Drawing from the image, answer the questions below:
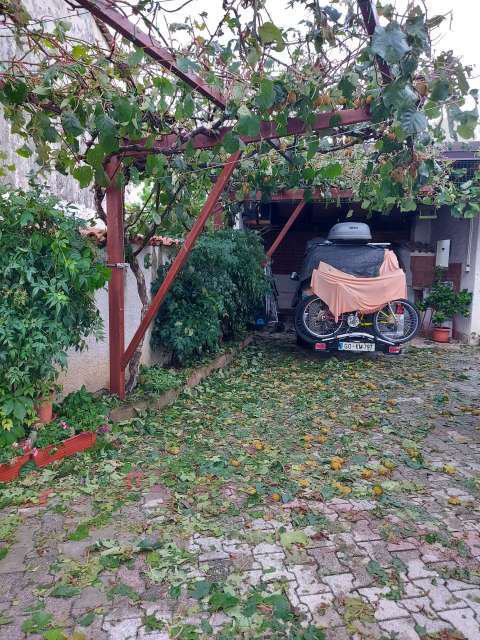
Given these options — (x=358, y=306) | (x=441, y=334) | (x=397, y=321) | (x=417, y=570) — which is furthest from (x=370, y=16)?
(x=441, y=334)

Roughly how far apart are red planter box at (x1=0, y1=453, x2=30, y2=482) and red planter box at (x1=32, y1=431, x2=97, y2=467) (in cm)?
11

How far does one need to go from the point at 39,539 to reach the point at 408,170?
13.1 ft

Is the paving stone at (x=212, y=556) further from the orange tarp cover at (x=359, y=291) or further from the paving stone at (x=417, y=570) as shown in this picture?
the orange tarp cover at (x=359, y=291)

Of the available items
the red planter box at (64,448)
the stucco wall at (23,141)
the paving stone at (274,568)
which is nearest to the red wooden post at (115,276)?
the stucco wall at (23,141)

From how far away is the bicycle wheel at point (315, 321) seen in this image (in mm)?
7157

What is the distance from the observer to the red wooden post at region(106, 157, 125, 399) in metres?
4.43

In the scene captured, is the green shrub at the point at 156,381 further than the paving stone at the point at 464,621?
Yes

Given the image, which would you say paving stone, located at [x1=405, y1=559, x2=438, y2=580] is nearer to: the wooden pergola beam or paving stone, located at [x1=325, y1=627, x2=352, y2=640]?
paving stone, located at [x1=325, y1=627, x2=352, y2=640]

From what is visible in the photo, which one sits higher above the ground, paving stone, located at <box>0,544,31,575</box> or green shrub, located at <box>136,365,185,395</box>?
green shrub, located at <box>136,365,185,395</box>

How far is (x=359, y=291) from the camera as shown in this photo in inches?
270

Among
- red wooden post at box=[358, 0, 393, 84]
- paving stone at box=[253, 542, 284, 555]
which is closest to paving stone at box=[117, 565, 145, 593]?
paving stone at box=[253, 542, 284, 555]

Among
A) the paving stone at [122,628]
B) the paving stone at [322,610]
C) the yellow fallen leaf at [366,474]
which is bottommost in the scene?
the yellow fallen leaf at [366,474]

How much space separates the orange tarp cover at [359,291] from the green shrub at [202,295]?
1.43m

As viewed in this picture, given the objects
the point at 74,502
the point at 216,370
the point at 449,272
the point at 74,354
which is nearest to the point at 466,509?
the point at 74,502
